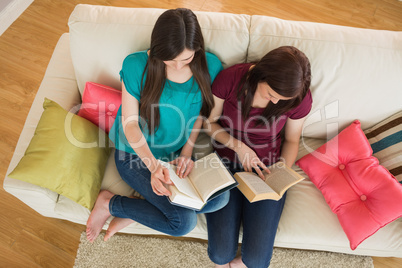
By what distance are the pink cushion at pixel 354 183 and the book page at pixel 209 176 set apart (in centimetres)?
49

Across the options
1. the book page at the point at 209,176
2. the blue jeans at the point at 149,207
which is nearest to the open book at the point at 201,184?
the book page at the point at 209,176

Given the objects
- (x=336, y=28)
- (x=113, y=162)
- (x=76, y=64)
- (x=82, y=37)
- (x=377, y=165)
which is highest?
(x=336, y=28)

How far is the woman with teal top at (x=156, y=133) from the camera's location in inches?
48.8

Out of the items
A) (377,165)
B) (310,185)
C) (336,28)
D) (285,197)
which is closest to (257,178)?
(285,197)

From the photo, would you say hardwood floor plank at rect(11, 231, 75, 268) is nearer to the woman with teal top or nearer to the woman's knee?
the woman with teal top

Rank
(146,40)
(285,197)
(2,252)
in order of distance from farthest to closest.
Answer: (2,252) < (285,197) < (146,40)

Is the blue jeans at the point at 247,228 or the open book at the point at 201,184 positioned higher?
the open book at the point at 201,184

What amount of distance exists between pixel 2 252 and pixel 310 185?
1.73 m

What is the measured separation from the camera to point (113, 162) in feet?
5.04

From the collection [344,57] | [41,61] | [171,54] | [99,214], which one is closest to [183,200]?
[99,214]

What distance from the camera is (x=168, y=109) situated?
133 cm

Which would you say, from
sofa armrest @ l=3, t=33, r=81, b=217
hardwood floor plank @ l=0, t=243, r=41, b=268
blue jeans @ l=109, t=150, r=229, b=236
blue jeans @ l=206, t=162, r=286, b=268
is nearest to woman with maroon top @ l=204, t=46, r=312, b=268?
blue jeans @ l=206, t=162, r=286, b=268

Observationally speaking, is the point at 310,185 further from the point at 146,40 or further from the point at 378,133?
the point at 146,40

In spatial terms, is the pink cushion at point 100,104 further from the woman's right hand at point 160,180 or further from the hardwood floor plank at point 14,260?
the hardwood floor plank at point 14,260
